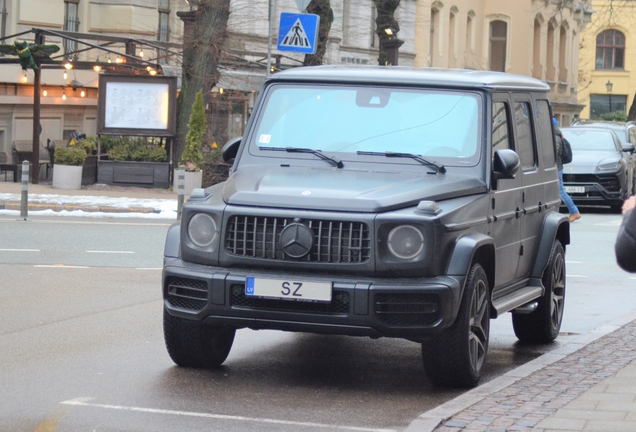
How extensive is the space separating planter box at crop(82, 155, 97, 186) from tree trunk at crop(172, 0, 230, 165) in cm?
183

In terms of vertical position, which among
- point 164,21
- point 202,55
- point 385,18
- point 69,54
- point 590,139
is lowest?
point 590,139

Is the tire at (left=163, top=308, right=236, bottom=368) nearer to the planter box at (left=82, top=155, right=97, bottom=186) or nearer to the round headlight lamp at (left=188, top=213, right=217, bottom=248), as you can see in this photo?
the round headlight lamp at (left=188, top=213, right=217, bottom=248)

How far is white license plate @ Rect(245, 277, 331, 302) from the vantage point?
7.14m

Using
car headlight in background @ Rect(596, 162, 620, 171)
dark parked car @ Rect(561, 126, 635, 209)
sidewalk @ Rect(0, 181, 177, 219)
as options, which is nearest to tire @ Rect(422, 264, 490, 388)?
sidewalk @ Rect(0, 181, 177, 219)

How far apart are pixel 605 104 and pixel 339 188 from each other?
81376 millimetres

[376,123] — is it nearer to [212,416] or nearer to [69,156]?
[212,416]

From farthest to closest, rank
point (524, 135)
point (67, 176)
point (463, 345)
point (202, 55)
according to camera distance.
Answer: point (202, 55) < point (67, 176) < point (524, 135) < point (463, 345)

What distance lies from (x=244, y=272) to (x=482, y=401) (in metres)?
1.55

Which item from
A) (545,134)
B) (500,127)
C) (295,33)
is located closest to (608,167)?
(295,33)

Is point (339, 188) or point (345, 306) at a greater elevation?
point (339, 188)

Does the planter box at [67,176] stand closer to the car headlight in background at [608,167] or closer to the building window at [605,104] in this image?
the car headlight in background at [608,167]

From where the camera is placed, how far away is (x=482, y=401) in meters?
6.92

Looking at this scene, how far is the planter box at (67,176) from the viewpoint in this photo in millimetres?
26484

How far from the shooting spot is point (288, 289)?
7.19 m
